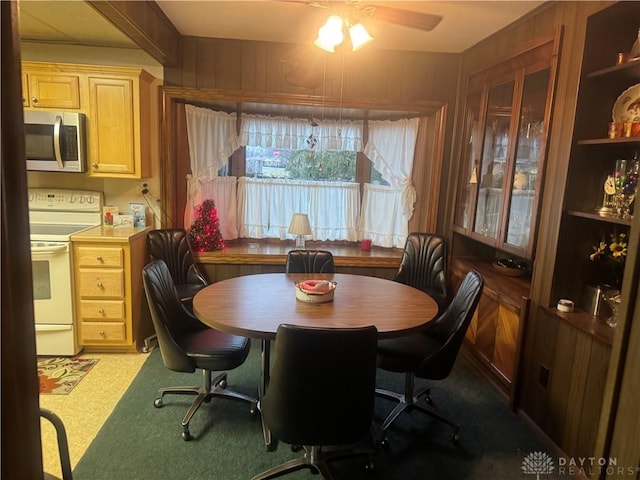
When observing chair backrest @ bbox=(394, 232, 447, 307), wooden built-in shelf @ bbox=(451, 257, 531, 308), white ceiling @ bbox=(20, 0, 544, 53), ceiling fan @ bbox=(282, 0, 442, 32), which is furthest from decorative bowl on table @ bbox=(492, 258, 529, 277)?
ceiling fan @ bbox=(282, 0, 442, 32)

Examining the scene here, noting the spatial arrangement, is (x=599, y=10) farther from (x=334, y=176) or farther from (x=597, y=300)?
(x=334, y=176)

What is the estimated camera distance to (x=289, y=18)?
3.00 meters

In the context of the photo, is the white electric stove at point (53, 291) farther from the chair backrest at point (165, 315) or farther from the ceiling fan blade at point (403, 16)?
the ceiling fan blade at point (403, 16)

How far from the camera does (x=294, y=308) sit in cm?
230

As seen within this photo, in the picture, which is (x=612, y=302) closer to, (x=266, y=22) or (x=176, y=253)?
(x=266, y=22)

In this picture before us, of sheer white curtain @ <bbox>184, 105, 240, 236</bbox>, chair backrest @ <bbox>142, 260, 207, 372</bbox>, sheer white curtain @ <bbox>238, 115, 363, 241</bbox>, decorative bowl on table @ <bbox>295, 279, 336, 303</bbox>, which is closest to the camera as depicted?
chair backrest @ <bbox>142, 260, 207, 372</bbox>

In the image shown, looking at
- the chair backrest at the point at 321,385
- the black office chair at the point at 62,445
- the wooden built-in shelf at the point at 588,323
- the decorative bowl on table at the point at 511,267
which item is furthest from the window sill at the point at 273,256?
the black office chair at the point at 62,445

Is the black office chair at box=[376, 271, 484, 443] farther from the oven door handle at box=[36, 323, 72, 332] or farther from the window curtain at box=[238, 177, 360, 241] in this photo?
the oven door handle at box=[36, 323, 72, 332]

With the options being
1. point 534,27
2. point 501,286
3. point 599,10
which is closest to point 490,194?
point 501,286

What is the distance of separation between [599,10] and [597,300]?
1.53 metres

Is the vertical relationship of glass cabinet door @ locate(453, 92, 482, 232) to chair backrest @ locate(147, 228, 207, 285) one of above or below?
above

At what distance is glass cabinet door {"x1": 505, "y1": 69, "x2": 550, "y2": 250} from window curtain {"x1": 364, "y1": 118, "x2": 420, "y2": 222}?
51.1 inches

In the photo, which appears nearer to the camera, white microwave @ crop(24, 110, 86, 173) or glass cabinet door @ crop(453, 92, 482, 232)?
white microwave @ crop(24, 110, 86, 173)

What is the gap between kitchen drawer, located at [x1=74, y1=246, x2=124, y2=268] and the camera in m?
3.21
